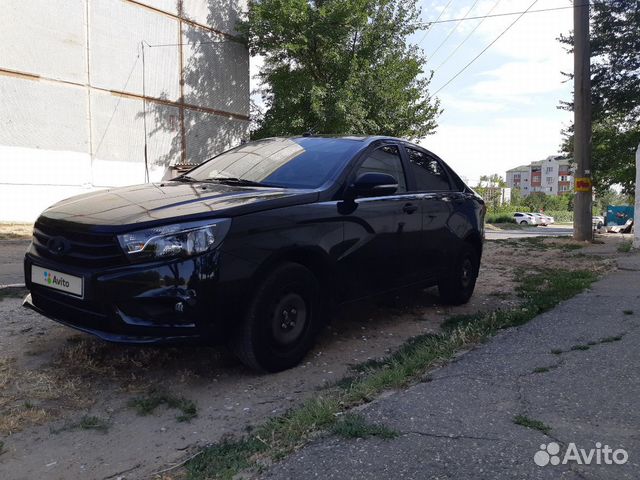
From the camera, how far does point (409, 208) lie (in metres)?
4.67

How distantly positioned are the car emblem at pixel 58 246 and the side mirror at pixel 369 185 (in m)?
1.94

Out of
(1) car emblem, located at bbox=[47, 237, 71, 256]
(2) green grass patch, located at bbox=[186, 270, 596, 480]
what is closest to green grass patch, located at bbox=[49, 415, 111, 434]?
(2) green grass patch, located at bbox=[186, 270, 596, 480]

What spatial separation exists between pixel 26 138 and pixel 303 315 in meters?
15.8

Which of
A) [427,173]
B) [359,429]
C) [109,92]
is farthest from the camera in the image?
[109,92]

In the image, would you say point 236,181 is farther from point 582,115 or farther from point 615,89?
point 615,89

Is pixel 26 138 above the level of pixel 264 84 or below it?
below

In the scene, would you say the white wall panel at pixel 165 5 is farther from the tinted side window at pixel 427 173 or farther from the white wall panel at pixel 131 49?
the tinted side window at pixel 427 173

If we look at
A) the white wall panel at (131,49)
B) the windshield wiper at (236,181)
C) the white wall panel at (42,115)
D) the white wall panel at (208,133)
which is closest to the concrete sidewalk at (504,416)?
the windshield wiper at (236,181)

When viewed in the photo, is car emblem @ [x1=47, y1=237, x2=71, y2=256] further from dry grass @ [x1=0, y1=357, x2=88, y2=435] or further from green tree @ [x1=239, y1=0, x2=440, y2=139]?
green tree @ [x1=239, y1=0, x2=440, y2=139]

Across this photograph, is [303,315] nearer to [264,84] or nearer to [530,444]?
[530,444]

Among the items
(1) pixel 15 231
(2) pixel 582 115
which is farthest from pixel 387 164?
(1) pixel 15 231

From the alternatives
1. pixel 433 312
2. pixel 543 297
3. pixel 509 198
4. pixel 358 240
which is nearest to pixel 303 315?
pixel 358 240

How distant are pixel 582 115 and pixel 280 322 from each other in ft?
39.4

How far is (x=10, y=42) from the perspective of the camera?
15.4 m
